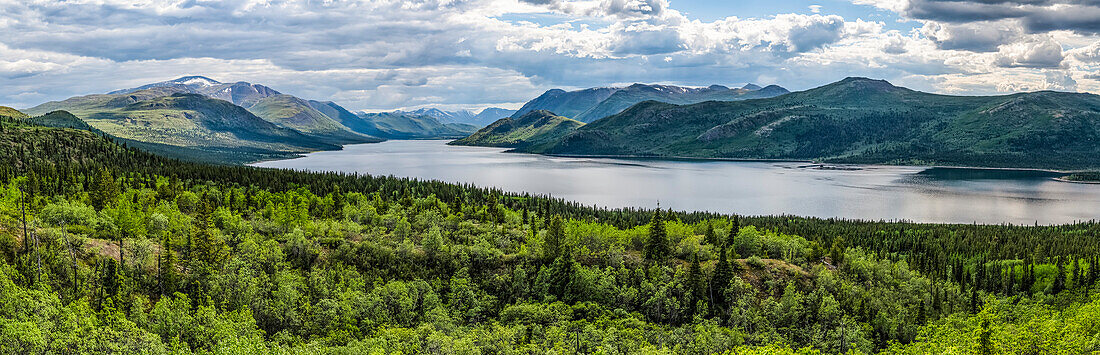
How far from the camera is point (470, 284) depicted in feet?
323

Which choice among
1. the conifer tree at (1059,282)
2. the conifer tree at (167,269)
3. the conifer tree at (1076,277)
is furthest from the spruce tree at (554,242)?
the conifer tree at (1076,277)

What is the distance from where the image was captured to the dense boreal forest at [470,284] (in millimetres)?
65438

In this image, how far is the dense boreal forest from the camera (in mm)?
65438

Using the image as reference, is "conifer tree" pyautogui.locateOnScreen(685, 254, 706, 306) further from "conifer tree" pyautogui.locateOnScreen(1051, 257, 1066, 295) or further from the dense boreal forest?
"conifer tree" pyautogui.locateOnScreen(1051, 257, 1066, 295)

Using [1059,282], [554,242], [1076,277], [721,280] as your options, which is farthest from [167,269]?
[1076,277]

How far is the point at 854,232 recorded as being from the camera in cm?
16288

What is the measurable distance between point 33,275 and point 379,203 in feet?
261

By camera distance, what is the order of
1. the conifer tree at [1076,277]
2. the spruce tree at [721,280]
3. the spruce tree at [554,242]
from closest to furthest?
the spruce tree at [721,280]
the spruce tree at [554,242]
the conifer tree at [1076,277]

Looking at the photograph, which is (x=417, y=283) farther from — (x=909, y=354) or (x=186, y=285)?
(x=909, y=354)

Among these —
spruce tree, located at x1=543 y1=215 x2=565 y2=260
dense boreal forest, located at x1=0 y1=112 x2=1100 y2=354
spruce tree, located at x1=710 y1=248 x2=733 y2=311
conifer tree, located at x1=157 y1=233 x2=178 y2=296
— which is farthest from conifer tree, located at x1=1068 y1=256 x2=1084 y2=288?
conifer tree, located at x1=157 y1=233 x2=178 y2=296

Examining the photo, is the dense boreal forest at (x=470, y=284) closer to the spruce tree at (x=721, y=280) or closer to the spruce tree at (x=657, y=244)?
the spruce tree at (x=657, y=244)

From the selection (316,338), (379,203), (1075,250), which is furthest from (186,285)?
(1075,250)

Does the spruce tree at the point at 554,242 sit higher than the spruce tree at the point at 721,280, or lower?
higher

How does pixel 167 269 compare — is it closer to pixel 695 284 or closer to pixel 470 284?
pixel 470 284
